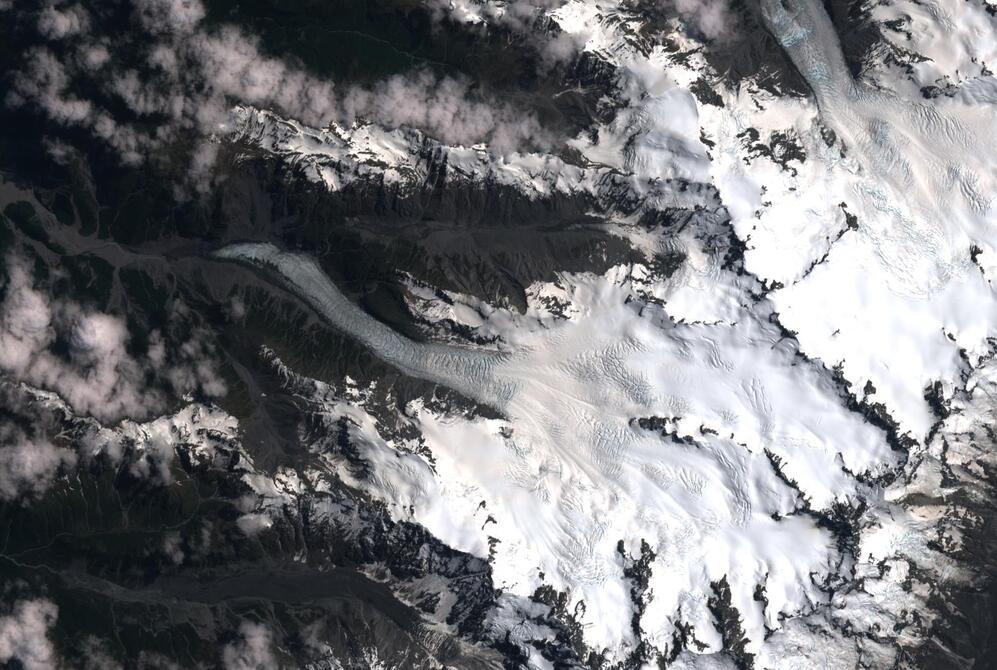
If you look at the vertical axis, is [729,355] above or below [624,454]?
above

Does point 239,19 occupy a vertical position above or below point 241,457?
above

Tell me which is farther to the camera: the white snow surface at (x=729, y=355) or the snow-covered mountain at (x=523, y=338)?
the white snow surface at (x=729, y=355)

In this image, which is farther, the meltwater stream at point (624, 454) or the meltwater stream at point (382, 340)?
the meltwater stream at point (624, 454)

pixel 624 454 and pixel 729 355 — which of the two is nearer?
pixel 624 454

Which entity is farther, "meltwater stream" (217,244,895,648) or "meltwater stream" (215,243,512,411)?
"meltwater stream" (217,244,895,648)

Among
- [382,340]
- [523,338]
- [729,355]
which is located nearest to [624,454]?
[729,355]

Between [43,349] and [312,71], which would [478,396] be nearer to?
[312,71]

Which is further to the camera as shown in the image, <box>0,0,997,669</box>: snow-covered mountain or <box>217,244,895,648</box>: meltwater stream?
<box>217,244,895,648</box>: meltwater stream

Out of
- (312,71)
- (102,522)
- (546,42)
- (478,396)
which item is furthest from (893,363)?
(102,522)

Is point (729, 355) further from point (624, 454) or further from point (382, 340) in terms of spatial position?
point (382, 340)

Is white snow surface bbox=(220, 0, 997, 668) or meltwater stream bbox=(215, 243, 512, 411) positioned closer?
meltwater stream bbox=(215, 243, 512, 411)

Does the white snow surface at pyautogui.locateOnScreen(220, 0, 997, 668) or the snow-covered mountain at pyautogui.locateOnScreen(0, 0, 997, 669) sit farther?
the white snow surface at pyautogui.locateOnScreen(220, 0, 997, 668)
